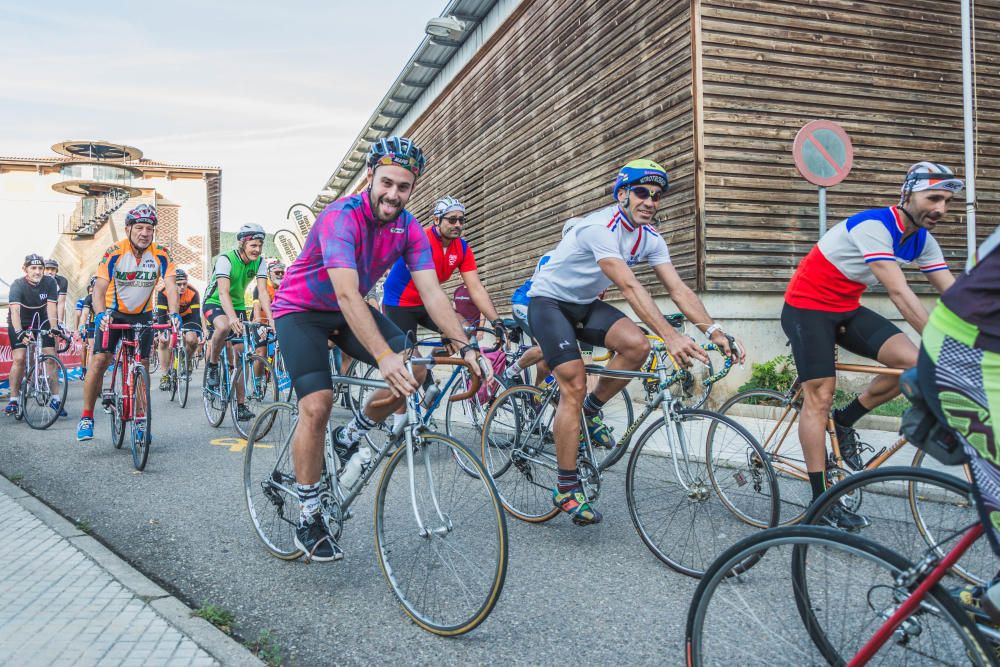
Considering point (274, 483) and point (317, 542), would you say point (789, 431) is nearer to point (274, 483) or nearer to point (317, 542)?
point (317, 542)

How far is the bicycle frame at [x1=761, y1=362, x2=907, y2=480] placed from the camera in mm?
4035

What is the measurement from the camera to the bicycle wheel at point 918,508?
1939 mm

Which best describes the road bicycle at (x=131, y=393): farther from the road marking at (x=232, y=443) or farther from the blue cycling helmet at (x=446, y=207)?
the blue cycling helmet at (x=446, y=207)

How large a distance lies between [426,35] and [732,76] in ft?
31.7

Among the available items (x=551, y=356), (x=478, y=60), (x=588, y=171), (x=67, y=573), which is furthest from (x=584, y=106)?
(x=67, y=573)

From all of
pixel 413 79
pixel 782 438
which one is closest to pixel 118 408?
pixel 782 438

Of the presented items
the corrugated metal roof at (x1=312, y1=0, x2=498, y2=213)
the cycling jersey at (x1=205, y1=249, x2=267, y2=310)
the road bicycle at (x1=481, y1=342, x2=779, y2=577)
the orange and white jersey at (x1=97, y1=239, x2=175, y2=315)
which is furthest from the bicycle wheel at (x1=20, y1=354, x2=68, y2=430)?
the corrugated metal roof at (x1=312, y1=0, x2=498, y2=213)

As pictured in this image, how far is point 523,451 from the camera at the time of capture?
5055mm

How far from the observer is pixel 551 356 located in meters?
4.53

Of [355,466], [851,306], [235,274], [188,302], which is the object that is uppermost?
[235,274]

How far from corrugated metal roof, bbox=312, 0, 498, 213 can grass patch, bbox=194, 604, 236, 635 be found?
50.6ft

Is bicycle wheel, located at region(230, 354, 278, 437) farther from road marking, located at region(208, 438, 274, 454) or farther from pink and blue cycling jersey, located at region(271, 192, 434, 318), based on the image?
pink and blue cycling jersey, located at region(271, 192, 434, 318)

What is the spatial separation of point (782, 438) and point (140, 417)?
17.2 ft

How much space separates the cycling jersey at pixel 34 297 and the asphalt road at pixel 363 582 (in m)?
4.87
